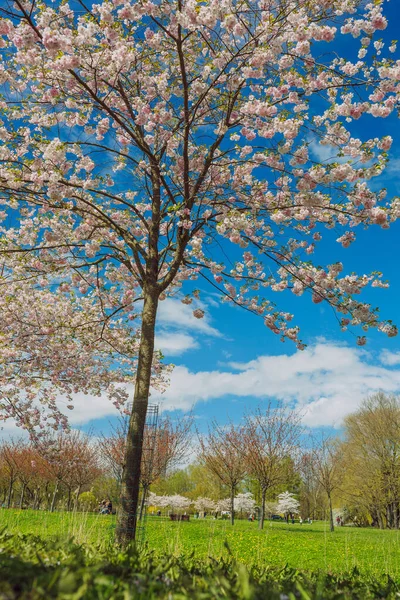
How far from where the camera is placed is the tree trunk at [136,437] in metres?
6.38

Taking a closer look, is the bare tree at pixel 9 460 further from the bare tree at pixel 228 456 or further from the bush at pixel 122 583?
the bush at pixel 122 583

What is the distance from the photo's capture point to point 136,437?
6.82 m

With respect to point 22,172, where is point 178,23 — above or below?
above

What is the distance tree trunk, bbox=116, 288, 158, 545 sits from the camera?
6383mm

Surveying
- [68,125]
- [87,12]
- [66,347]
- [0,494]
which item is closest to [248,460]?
[66,347]

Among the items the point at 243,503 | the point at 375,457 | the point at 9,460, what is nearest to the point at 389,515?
the point at 375,457

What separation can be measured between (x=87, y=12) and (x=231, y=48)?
6.87 ft

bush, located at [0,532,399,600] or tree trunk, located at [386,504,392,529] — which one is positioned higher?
bush, located at [0,532,399,600]

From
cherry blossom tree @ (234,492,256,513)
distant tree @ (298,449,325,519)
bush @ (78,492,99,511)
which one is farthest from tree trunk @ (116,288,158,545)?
distant tree @ (298,449,325,519)

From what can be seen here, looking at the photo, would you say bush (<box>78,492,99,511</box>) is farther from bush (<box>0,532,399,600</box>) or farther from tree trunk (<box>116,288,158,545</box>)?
bush (<box>0,532,399,600</box>)

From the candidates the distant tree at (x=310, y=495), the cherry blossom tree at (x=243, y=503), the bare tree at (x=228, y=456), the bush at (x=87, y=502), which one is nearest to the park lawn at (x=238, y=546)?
the bush at (x=87, y=502)

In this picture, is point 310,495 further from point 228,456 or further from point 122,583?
point 122,583

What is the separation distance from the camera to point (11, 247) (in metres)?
8.41

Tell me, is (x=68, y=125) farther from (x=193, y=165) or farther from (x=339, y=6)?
(x=339, y=6)
